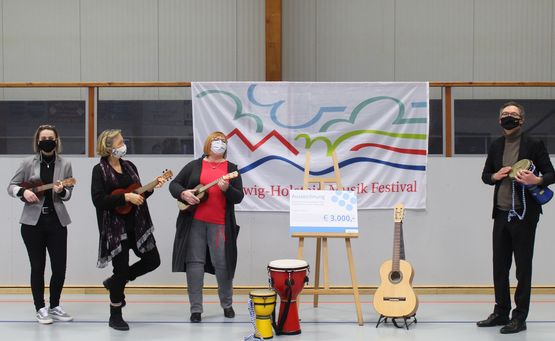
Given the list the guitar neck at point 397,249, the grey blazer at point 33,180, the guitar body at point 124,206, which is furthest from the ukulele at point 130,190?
the guitar neck at point 397,249

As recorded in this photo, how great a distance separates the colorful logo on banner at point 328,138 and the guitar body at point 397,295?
1410 millimetres

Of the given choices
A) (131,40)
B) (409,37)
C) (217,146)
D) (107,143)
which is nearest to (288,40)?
(409,37)

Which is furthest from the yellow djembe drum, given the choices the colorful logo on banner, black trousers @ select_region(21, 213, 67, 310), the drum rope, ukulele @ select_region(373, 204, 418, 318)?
the colorful logo on banner

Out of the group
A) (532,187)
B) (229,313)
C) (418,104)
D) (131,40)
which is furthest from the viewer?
(131,40)

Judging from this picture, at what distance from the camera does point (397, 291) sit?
5.48 meters

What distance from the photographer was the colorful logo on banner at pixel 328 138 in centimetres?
687

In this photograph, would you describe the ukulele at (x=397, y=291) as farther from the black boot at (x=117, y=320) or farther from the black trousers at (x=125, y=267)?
the black boot at (x=117, y=320)

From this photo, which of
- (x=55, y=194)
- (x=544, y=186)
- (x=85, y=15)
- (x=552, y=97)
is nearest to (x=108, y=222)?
(x=55, y=194)

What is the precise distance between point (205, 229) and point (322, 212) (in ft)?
3.21

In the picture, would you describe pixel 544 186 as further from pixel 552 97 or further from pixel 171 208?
pixel 171 208

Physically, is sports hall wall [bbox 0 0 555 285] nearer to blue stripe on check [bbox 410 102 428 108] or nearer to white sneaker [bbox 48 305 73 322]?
blue stripe on check [bbox 410 102 428 108]

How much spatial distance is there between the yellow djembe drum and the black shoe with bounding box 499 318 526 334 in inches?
68.7

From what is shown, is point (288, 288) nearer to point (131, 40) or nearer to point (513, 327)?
point (513, 327)

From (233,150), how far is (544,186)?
9.68ft
